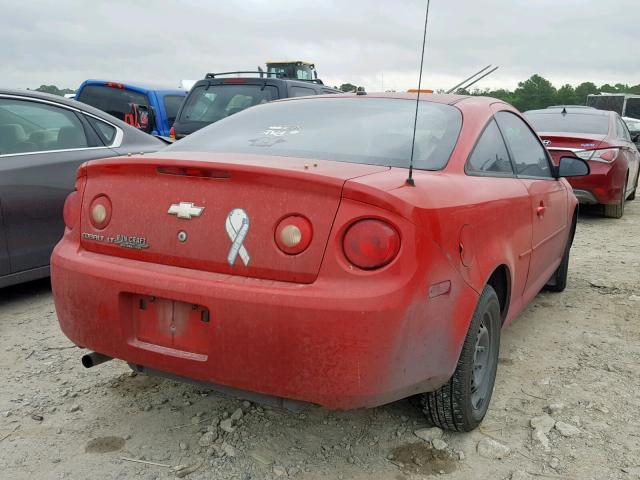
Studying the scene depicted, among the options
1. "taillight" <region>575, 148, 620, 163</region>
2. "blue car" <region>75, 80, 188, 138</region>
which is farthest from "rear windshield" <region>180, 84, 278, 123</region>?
"taillight" <region>575, 148, 620, 163</region>

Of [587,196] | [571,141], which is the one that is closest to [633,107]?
[587,196]

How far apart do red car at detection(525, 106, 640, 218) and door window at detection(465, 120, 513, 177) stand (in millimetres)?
4525

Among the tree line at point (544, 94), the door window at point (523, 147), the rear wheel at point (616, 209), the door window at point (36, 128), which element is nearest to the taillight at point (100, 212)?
the door window at point (523, 147)

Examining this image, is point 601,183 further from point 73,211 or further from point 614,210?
point 73,211

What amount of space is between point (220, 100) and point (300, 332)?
6464 mm

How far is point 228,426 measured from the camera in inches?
106

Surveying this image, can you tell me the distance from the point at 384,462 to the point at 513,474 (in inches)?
19.4

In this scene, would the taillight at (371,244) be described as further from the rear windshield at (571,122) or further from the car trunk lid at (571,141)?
the rear windshield at (571,122)

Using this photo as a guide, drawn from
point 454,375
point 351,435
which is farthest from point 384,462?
point 454,375

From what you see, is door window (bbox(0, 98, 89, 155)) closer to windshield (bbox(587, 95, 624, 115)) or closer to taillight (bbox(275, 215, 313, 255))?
taillight (bbox(275, 215, 313, 255))

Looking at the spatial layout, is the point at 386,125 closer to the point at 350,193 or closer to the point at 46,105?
the point at 350,193

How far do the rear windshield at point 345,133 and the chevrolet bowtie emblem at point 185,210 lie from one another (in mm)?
475

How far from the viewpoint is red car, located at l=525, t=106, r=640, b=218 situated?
776 cm

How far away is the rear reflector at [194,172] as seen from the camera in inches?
87.7
